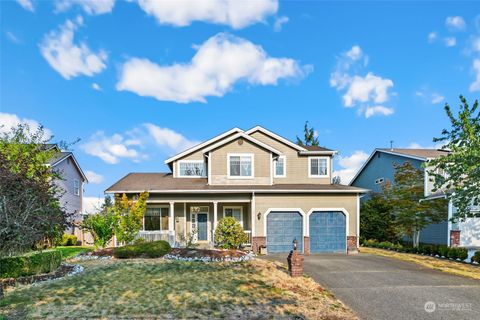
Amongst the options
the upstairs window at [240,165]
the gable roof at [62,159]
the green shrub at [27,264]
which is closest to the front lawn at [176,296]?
the green shrub at [27,264]

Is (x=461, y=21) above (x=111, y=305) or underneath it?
above

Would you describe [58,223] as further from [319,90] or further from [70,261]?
[319,90]

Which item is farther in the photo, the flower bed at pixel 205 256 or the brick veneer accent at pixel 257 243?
the brick veneer accent at pixel 257 243

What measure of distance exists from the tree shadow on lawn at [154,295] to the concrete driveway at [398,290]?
1907 mm

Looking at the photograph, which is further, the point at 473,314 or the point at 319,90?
the point at 319,90

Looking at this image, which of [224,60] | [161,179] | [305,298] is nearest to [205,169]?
[161,179]

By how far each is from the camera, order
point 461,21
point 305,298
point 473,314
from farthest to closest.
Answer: point 461,21
point 305,298
point 473,314

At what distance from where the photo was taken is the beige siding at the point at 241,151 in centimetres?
1975

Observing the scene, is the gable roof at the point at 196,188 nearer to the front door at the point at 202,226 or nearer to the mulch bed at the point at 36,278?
the front door at the point at 202,226

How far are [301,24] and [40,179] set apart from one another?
12.5 meters

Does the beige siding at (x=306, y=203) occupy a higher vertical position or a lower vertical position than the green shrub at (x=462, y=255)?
higher

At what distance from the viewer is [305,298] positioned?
8.23 m

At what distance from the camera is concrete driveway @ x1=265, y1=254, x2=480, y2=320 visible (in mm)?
7453

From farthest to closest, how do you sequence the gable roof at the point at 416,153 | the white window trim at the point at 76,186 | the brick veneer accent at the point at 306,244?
the white window trim at the point at 76,186, the gable roof at the point at 416,153, the brick veneer accent at the point at 306,244
